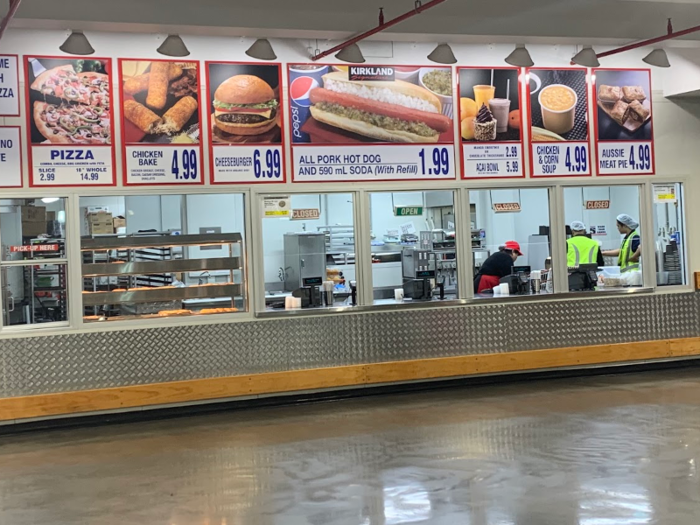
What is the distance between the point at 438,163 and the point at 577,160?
165 centimetres

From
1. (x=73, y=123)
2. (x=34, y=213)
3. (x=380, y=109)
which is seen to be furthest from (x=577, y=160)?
(x=34, y=213)

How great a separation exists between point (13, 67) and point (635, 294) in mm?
6854

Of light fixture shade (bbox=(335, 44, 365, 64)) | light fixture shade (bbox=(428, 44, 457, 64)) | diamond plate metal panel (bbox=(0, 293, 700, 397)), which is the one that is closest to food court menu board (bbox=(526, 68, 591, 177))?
diamond plate metal panel (bbox=(0, 293, 700, 397))

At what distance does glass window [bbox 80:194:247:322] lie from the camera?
24.6ft

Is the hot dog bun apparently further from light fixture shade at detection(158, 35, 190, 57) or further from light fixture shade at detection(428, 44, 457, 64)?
light fixture shade at detection(158, 35, 190, 57)

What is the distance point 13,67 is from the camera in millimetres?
7203

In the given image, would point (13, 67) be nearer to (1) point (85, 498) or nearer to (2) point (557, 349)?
(1) point (85, 498)

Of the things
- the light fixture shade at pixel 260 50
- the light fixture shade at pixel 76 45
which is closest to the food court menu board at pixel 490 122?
the light fixture shade at pixel 260 50

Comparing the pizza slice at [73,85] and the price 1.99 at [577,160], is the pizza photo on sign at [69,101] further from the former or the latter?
the price 1.99 at [577,160]

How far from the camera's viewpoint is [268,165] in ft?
26.2

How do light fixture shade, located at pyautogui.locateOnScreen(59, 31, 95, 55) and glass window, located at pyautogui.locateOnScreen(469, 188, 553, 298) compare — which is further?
glass window, located at pyautogui.locateOnScreen(469, 188, 553, 298)

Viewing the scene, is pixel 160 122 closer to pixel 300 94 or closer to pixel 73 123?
pixel 73 123

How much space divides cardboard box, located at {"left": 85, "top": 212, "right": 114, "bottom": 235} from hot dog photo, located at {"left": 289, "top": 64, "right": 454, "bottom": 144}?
78.6 inches

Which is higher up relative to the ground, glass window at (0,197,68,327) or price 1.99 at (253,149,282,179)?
price 1.99 at (253,149,282,179)
